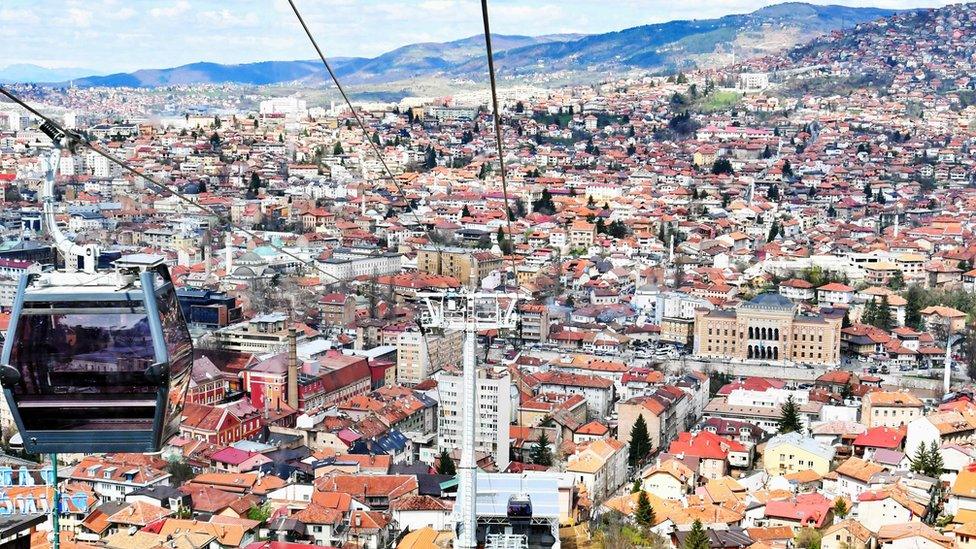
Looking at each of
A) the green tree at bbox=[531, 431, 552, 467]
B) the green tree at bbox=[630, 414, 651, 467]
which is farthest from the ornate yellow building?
the green tree at bbox=[531, 431, 552, 467]

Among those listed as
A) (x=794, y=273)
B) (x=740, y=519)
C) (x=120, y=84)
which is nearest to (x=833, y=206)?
(x=794, y=273)

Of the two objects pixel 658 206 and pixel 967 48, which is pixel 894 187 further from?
pixel 967 48

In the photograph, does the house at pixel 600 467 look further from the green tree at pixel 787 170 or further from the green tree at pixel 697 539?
the green tree at pixel 787 170

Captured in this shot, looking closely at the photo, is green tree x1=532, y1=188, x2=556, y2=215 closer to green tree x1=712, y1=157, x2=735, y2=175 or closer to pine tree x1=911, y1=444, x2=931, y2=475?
green tree x1=712, y1=157, x2=735, y2=175

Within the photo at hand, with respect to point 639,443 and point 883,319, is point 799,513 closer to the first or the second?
point 639,443

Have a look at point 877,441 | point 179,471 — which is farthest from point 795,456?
point 179,471
